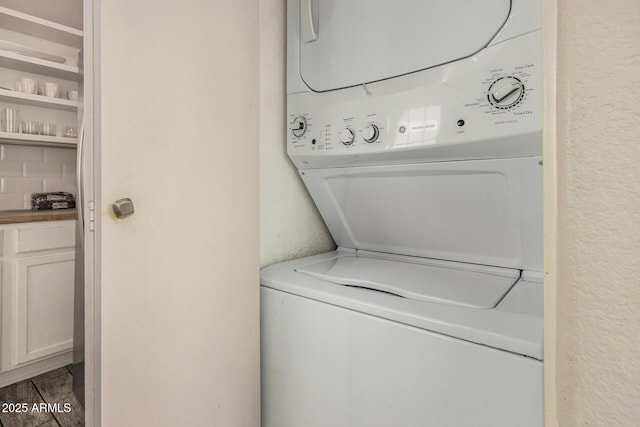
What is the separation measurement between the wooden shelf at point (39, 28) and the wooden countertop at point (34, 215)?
1.55 feet

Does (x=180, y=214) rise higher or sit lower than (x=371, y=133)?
lower

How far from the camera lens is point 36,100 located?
1.14 m

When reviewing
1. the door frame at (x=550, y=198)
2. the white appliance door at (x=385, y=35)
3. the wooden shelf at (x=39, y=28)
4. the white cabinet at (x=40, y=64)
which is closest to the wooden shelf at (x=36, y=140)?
the white cabinet at (x=40, y=64)

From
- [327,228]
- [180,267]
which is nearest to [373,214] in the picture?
[327,228]

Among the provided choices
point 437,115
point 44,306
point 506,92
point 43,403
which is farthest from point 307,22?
point 43,403

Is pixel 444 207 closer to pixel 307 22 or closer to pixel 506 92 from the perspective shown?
pixel 506 92

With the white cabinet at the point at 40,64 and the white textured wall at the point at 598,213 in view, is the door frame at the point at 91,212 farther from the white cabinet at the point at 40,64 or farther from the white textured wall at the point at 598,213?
the white textured wall at the point at 598,213

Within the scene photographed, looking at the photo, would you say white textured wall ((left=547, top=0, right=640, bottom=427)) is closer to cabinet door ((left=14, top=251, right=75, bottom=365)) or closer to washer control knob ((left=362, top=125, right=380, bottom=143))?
washer control knob ((left=362, top=125, right=380, bottom=143))

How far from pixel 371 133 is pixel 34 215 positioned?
126cm

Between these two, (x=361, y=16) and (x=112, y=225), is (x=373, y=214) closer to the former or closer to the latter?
(x=361, y=16)

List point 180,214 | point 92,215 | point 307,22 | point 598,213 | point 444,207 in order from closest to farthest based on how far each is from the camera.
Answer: point 598,213, point 92,215, point 180,214, point 444,207, point 307,22

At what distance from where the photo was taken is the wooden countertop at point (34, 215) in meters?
1.04

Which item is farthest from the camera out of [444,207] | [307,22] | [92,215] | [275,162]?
[275,162]

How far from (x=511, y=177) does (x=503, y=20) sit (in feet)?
1.46
